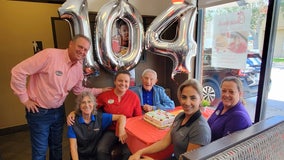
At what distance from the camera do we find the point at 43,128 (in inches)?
65.1

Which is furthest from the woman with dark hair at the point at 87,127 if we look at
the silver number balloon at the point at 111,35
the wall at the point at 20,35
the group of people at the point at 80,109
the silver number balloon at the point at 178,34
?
the wall at the point at 20,35

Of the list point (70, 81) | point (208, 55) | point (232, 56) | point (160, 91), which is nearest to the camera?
point (70, 81)

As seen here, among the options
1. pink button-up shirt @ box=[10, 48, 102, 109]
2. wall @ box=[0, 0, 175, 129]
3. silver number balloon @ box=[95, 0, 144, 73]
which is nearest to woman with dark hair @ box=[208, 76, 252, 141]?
silver number balloon @ box=[95, 0, 144, 73]

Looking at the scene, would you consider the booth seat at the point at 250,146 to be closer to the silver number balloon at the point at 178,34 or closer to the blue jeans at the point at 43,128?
the blue jeans at the point at 43,128

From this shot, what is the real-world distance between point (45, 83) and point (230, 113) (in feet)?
4.76

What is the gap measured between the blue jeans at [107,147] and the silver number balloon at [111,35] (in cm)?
74

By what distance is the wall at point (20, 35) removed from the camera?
280 cm

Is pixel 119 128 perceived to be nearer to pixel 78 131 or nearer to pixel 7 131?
pixel 78 131

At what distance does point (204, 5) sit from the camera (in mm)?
2582

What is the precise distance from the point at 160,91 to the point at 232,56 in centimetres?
109

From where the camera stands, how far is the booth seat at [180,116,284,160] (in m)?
0.54

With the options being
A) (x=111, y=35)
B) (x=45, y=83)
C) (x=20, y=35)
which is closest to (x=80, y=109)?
(x=45, y=83)

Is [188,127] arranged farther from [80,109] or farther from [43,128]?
[43,128]

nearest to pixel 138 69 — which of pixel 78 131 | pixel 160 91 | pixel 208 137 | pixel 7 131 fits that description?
pixel 160 91
